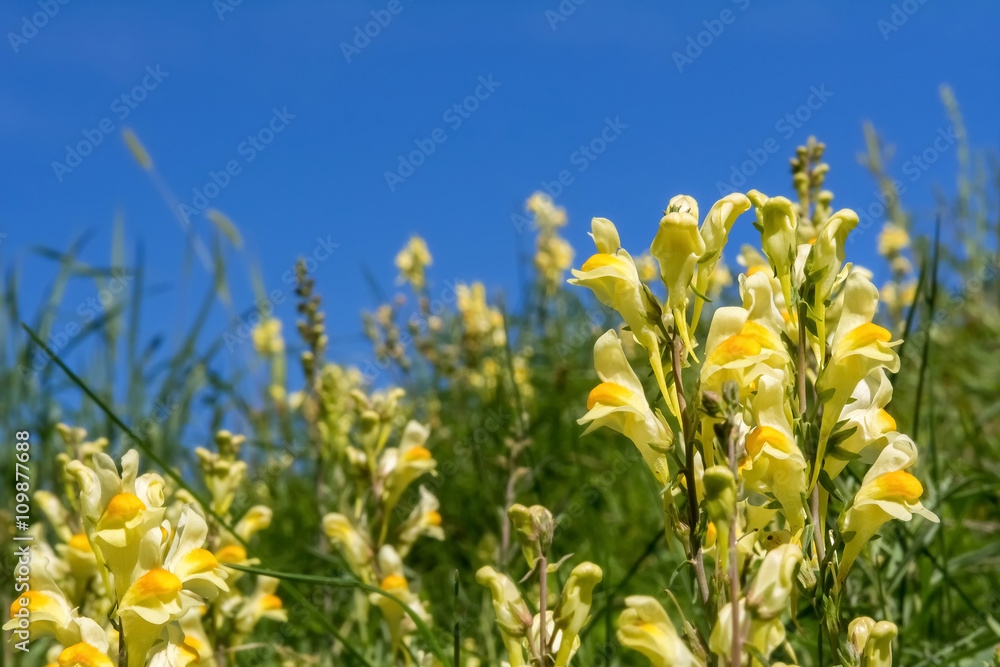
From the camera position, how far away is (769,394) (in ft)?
4.49

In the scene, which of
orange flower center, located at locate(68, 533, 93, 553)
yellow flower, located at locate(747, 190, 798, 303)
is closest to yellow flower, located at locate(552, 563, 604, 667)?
yellow flower, located at locate(747, 190, 798, 303)

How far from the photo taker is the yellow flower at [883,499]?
140cm

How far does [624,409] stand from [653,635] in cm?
39

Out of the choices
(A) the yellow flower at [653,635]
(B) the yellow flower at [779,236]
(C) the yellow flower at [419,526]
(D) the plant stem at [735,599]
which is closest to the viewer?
Result: (D) the plant stem at [735,599]

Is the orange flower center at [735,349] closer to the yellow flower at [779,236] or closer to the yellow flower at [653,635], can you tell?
the yellow flower at [779,236]

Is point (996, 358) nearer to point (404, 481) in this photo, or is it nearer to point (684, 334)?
point (404, 481)

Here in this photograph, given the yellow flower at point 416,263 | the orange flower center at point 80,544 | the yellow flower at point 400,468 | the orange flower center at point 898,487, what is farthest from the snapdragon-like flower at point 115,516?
the yellow flower at point 416,263

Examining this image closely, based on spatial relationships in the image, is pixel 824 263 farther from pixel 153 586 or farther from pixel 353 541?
pixel 353 541

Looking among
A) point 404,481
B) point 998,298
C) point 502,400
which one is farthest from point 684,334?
point 998,298

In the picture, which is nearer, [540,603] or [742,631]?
[742,631]

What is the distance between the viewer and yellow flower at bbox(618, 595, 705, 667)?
44.2 inches

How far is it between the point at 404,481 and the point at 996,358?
4262mm

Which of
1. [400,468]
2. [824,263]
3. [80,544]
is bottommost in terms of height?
[80,544]

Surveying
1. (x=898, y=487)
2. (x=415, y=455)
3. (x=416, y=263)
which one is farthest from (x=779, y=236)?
(x=416, y=263)
